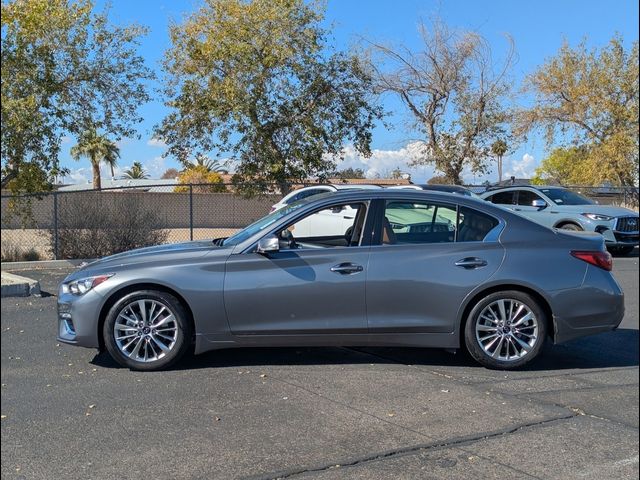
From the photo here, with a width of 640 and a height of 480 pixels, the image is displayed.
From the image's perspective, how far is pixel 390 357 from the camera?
6.07m

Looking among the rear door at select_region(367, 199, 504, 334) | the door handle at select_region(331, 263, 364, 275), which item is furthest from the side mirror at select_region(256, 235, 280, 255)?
the rear door at select_region(367, 199, 504, 334)

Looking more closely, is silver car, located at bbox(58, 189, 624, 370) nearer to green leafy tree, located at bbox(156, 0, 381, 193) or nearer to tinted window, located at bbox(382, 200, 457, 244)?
tinted window, located at bbox(382, 200, 457, 244)

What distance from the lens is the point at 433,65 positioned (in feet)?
75.7

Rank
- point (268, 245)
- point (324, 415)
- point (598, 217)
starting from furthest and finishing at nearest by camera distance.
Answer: point (598, 217) → point (268, 245) → point (324, 415)

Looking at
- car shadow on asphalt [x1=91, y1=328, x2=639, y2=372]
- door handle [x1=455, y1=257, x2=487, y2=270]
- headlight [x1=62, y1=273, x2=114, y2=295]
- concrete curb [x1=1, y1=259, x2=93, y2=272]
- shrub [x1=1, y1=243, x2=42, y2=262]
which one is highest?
door handle [x1=455, y1=257, x2=487, y2=270]

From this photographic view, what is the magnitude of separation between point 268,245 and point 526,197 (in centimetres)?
1237

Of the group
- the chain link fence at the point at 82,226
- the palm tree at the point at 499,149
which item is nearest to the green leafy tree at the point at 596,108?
the palm tree at the point at 499,149

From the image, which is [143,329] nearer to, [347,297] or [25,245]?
[347,297]

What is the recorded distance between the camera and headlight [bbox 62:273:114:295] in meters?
5.51

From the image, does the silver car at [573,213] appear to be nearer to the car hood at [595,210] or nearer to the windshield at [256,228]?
the car hood at [595,210]

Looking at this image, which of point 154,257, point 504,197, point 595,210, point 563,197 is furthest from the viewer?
point 504,197

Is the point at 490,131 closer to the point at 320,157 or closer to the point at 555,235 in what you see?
the point at 320,157

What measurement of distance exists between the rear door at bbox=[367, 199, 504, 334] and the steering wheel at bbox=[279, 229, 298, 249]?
692mm

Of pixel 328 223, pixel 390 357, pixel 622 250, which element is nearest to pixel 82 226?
pixel 328 223
